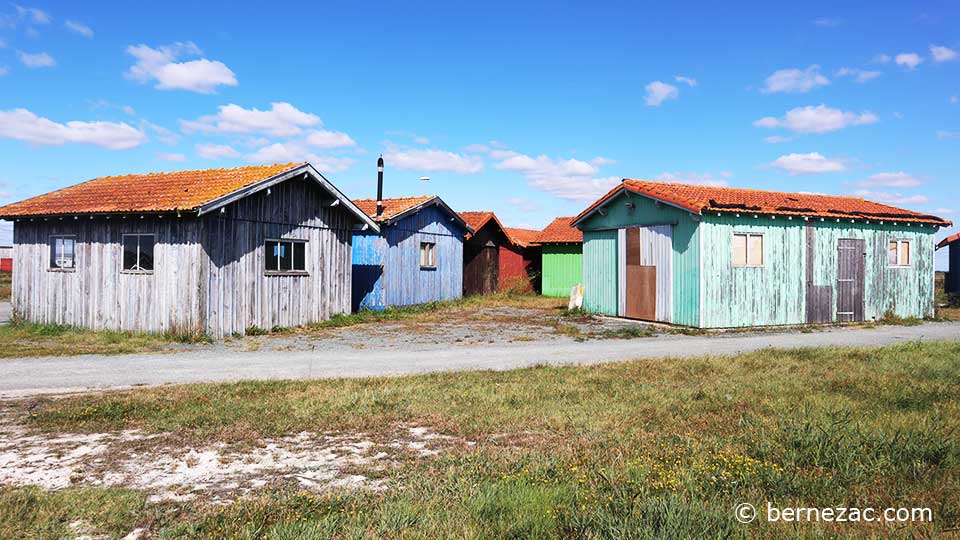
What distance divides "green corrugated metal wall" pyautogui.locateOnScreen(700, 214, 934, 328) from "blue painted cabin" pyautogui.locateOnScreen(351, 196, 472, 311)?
456 inches

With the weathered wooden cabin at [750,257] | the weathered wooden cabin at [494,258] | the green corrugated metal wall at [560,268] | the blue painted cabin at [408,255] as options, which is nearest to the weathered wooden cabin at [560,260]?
the green corrugated metal wall at [560,268]

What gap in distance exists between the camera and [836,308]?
20.7 meters

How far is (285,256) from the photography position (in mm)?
18141

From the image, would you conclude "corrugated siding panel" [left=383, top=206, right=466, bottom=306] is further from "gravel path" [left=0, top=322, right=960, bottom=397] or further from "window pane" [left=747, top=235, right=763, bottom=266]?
"window pane" [left=747, top=235, right=763, bottom=266]

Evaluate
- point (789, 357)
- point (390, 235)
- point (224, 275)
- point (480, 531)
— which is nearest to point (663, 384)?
point (789, 357)

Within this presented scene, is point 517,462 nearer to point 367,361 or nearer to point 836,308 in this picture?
point 367,361

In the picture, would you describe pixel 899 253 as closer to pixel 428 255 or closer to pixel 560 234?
pixel 560 234

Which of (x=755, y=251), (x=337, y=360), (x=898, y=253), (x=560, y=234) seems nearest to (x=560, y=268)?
(x=560, y=234)

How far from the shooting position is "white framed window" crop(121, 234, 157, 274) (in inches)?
642

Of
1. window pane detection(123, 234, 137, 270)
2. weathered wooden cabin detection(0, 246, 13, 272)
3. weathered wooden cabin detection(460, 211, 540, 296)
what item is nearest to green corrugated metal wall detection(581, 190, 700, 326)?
weathered wooden cabin detection(460, 211, 540, 296)

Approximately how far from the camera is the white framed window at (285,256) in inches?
693

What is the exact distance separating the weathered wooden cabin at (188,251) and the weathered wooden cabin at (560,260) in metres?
15.2

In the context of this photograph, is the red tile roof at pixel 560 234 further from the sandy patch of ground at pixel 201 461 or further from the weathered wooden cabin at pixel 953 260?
the sandy patch of ground at pixel 201 461

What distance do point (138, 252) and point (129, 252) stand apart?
33 centimetres
